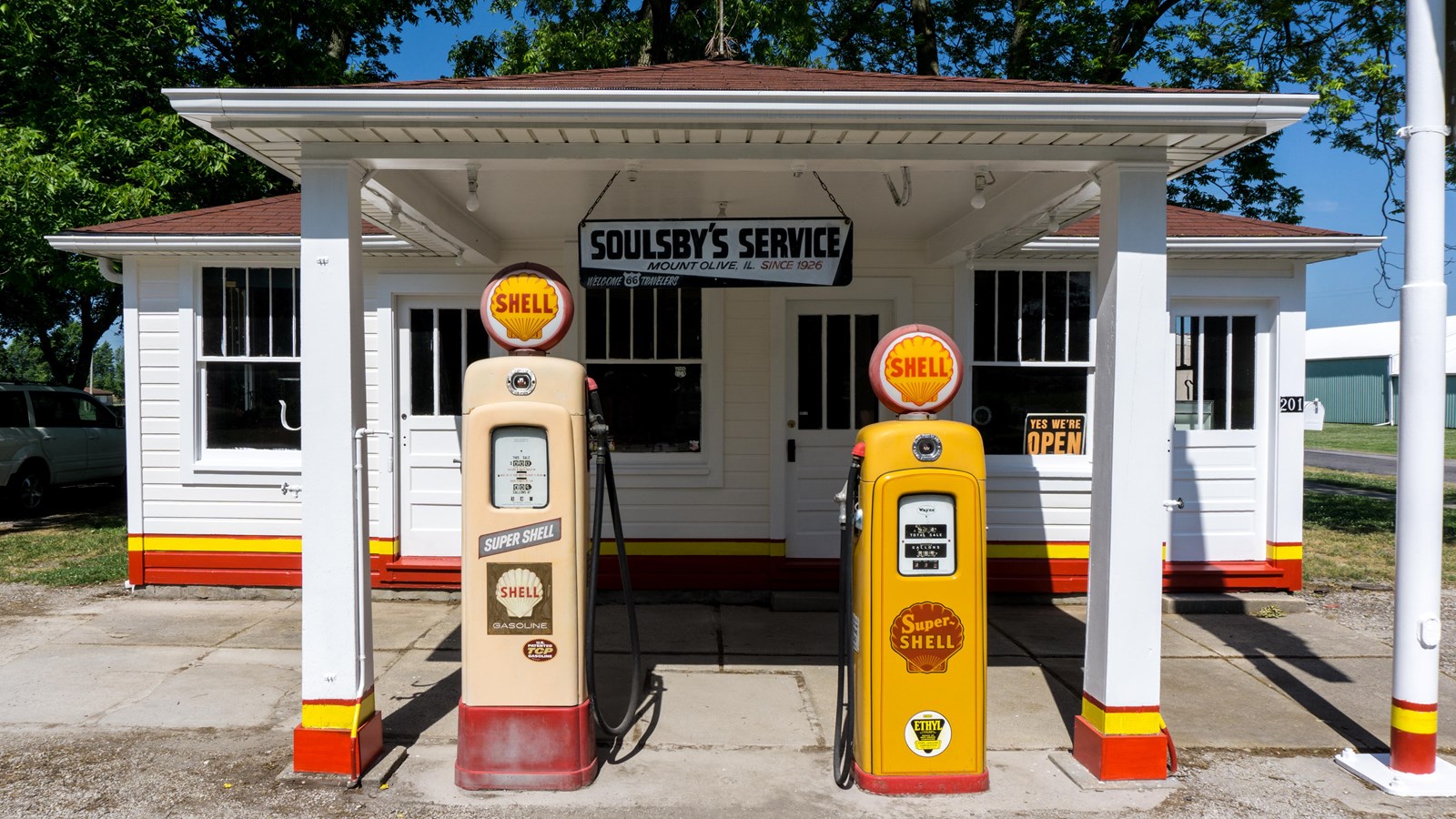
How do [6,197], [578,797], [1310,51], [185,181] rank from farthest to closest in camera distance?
[1310,51] → [185,181] → [6,197] → [578,797]

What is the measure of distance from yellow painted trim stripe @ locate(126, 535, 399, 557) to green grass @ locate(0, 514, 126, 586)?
92cm

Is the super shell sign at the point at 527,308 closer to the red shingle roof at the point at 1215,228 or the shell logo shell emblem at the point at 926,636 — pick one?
the shell logo shell emblem at the point at 926,636

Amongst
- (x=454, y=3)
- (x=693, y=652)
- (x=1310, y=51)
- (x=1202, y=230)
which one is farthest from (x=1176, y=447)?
(x=454, y=3)

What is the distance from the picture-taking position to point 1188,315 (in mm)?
7535

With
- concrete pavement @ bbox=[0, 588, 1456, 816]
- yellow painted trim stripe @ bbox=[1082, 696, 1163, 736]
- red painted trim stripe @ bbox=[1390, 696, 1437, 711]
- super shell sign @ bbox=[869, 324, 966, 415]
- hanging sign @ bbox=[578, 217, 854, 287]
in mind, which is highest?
hanging sign @ bbox=[578, 217, 854, 287]

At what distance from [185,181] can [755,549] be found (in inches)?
337

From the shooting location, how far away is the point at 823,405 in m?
7.31

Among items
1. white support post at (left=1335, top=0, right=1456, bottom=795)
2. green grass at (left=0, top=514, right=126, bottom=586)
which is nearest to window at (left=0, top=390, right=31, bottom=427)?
green grass at (left=0, top=514, right=126, bottom=586)

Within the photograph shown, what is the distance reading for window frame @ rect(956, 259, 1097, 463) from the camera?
7.30 metres

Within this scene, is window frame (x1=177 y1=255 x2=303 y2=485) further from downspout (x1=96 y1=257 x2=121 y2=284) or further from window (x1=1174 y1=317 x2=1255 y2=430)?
window (x1=1174 y1=317 x2=1255 y2=430)

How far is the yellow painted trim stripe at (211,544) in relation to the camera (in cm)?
744

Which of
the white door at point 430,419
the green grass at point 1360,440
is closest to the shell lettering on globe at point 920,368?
the white door at point 430,419

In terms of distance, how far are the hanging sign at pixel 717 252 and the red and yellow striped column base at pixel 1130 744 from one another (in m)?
2.42

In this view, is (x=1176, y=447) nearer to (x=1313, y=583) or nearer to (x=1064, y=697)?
(x=1313, y=583)
